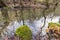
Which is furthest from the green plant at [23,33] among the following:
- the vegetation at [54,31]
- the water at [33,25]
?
the vegetation at [54,31]

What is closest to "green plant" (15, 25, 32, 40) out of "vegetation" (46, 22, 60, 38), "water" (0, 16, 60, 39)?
"water" (0, 16, 60, 39)

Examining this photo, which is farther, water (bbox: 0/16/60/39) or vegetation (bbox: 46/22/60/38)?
water (bbox: 0/16/60/39)

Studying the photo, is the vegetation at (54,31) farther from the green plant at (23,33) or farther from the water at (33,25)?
the green plant at (23,33)

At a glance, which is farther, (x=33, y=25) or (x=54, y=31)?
(x=33, y=25)

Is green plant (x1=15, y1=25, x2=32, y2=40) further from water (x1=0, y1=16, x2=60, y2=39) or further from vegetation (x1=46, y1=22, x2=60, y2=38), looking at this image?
vegetation (x1=46, y1=22, x2=60, y2=38)

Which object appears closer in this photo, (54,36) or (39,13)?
(54,36)

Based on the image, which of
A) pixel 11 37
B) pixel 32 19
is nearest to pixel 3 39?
pixel 11 37

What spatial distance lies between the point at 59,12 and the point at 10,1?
0.93 meters

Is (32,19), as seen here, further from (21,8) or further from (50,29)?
(50,29)

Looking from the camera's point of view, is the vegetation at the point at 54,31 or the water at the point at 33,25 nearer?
the vegetation at the point at 54,31

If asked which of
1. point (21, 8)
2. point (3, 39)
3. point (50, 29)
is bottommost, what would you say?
point (3, 39)

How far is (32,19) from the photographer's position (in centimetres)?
267

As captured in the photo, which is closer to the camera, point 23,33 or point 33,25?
point 23,33

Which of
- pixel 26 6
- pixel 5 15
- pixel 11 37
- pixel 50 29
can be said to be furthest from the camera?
pixel 26 6
